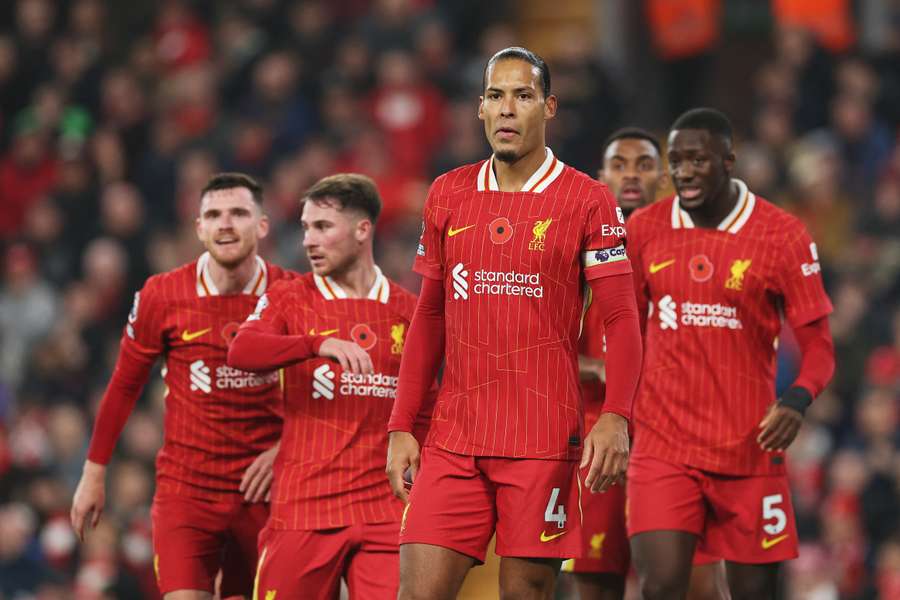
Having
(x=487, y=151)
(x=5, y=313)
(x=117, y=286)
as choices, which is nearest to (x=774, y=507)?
(x=487, y=151)

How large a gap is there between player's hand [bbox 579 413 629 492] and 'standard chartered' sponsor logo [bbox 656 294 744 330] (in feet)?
5.06

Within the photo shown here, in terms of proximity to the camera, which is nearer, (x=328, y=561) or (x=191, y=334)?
(x=328, y=561)

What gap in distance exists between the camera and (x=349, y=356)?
601 centimetres

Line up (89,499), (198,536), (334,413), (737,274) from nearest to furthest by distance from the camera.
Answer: (334,413), (737,274), (198,536), (89,499)

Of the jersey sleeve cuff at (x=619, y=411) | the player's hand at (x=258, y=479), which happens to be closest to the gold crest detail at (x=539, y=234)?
the jersey sleeve cuff at (x=619, y=411)

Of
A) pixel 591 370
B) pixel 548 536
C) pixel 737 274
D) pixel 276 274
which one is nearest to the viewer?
pixel 548 536

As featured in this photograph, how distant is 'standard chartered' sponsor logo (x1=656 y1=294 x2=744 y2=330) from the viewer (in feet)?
22.3

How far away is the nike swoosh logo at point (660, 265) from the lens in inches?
272

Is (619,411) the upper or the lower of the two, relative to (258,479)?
upper

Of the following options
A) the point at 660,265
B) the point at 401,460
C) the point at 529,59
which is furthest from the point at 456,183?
the point at 660,265

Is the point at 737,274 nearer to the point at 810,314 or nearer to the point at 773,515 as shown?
the point at 810,314

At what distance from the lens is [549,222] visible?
5590 millimetres

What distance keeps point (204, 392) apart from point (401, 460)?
1810mm

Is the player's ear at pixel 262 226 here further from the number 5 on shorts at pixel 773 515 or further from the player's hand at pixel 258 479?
the number 5 on shorts at pixel 773 515
